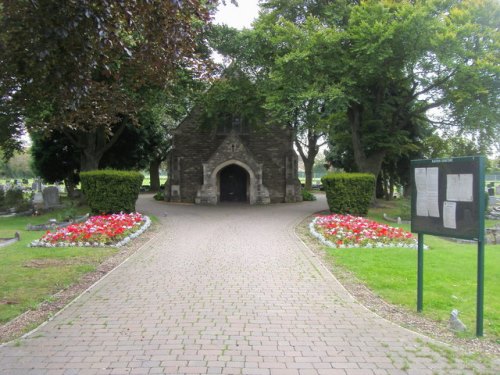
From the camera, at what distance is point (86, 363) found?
4.33 metres

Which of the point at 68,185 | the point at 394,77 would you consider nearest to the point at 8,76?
the point at 394,77

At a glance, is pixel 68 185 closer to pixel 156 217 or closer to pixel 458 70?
pixel 156 217

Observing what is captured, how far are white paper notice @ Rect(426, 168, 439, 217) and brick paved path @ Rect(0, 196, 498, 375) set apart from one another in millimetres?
1568

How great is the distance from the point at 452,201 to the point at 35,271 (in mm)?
7657

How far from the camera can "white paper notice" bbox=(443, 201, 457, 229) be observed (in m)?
5.39

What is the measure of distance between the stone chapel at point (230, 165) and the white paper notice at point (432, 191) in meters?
22.2

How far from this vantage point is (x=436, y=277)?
8.11 meters

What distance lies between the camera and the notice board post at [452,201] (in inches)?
200

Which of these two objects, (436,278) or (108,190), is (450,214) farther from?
(108,190)

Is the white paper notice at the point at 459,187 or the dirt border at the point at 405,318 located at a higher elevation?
the white paper notice at the point at 459,187

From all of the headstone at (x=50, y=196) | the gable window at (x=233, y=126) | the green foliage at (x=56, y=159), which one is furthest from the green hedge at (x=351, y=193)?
the green foliage at (x=56, y=159)

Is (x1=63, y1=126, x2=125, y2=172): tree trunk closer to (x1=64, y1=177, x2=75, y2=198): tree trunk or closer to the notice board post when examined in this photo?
(x1=64, y1=177, x2=75, y2=198): tree trunk

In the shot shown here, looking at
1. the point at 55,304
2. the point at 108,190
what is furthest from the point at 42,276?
the point at 108,190

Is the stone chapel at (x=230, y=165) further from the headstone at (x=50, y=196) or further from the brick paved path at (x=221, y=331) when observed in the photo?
the brick paved path at (x=221, y=331)
